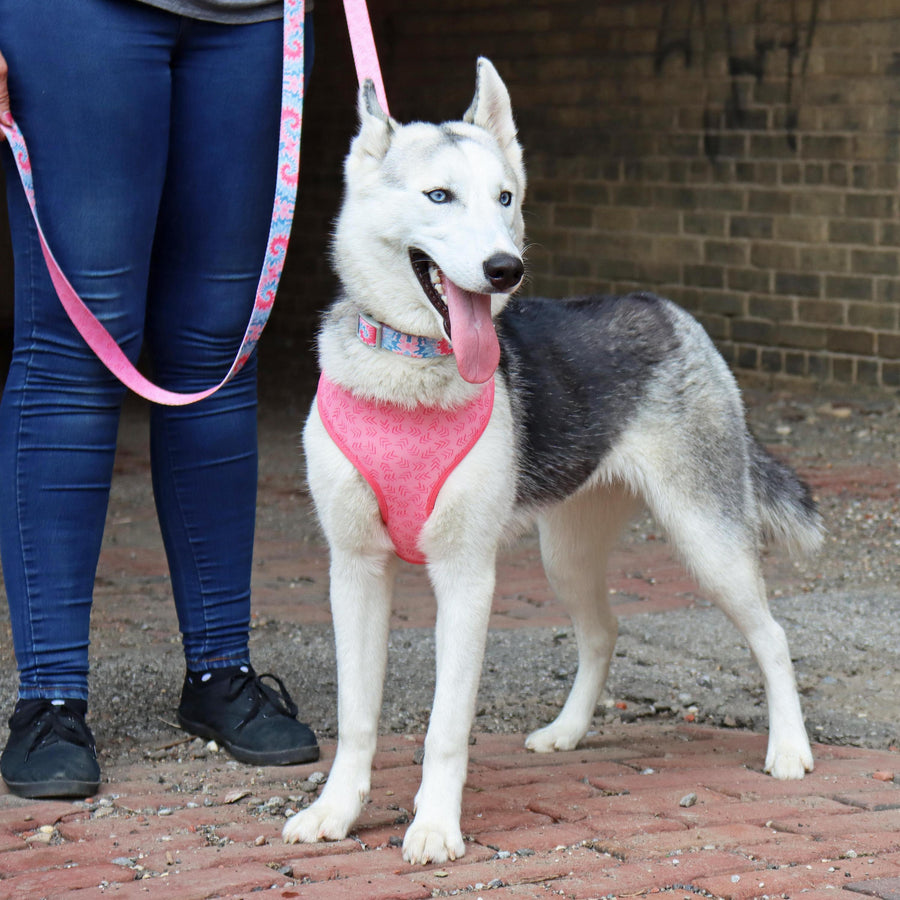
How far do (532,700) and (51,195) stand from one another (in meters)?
1.92

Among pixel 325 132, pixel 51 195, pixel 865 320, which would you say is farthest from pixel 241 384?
pixel 325 132

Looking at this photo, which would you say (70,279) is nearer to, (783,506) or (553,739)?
(553,739)

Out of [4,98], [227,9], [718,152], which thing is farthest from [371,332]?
[718,152]

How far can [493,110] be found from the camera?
10.0 ft

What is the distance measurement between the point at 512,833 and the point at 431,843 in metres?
0.21

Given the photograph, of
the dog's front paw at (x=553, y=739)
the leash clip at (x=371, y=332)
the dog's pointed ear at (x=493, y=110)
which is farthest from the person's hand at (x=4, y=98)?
the dog's front paw at (x=553, y=739)

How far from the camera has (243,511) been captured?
3.43m

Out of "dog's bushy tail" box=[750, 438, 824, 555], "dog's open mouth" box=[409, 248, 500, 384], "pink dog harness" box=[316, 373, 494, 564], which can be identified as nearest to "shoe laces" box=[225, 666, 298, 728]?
"pink dog harness" box=[316, 373, 494, 564]

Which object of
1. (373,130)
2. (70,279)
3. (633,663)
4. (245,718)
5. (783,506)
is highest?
(373,130)

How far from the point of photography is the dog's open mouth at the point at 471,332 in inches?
107

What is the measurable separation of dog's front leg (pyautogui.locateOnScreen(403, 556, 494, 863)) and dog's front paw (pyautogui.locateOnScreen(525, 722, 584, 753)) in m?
0.67

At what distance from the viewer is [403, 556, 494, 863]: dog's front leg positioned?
8.81 ft

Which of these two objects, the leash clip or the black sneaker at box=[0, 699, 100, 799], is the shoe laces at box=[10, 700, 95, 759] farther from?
the leash clip

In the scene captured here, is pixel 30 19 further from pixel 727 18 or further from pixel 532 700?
pixel 727 18
